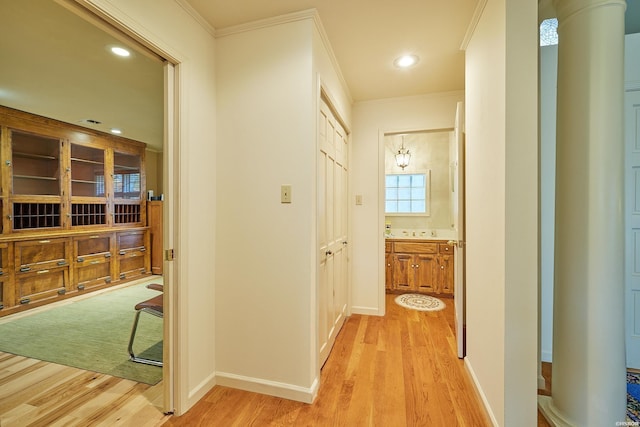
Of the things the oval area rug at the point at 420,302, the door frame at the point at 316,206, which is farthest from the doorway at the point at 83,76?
A: the oval area rug at the point at 420,302

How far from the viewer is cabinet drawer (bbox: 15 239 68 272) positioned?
10.8 feet

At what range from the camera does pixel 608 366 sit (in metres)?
1.33


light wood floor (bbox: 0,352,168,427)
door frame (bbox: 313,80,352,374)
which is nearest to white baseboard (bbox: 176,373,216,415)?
light wood floor (bbox: 0,352,168,427)

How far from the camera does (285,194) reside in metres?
1.75

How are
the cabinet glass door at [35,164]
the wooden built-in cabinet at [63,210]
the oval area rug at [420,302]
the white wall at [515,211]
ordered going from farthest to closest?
the oval area rug at [420,302], the cabinet glass door at [35,164], the wooden built-in cabinet at [63,210], the white wall at [515,211]

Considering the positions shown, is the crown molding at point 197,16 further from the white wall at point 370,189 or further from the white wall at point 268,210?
the white wall at point 370,189

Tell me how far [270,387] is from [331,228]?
4.05 ft

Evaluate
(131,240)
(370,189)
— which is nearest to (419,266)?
(370,189)

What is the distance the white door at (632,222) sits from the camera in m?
2.09

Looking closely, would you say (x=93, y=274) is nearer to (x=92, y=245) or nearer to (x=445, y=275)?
(x=92, y=245)

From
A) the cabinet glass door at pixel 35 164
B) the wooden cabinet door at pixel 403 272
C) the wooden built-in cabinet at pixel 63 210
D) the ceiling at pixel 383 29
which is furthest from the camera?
the wooden cabinet door at pixel 403 272

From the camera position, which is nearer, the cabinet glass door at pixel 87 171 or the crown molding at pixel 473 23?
the crown molding at pixel 473 23

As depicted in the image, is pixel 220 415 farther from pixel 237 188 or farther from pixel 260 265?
pixel 237 188

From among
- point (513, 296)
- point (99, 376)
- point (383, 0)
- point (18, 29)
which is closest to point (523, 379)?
point (513, 296)
